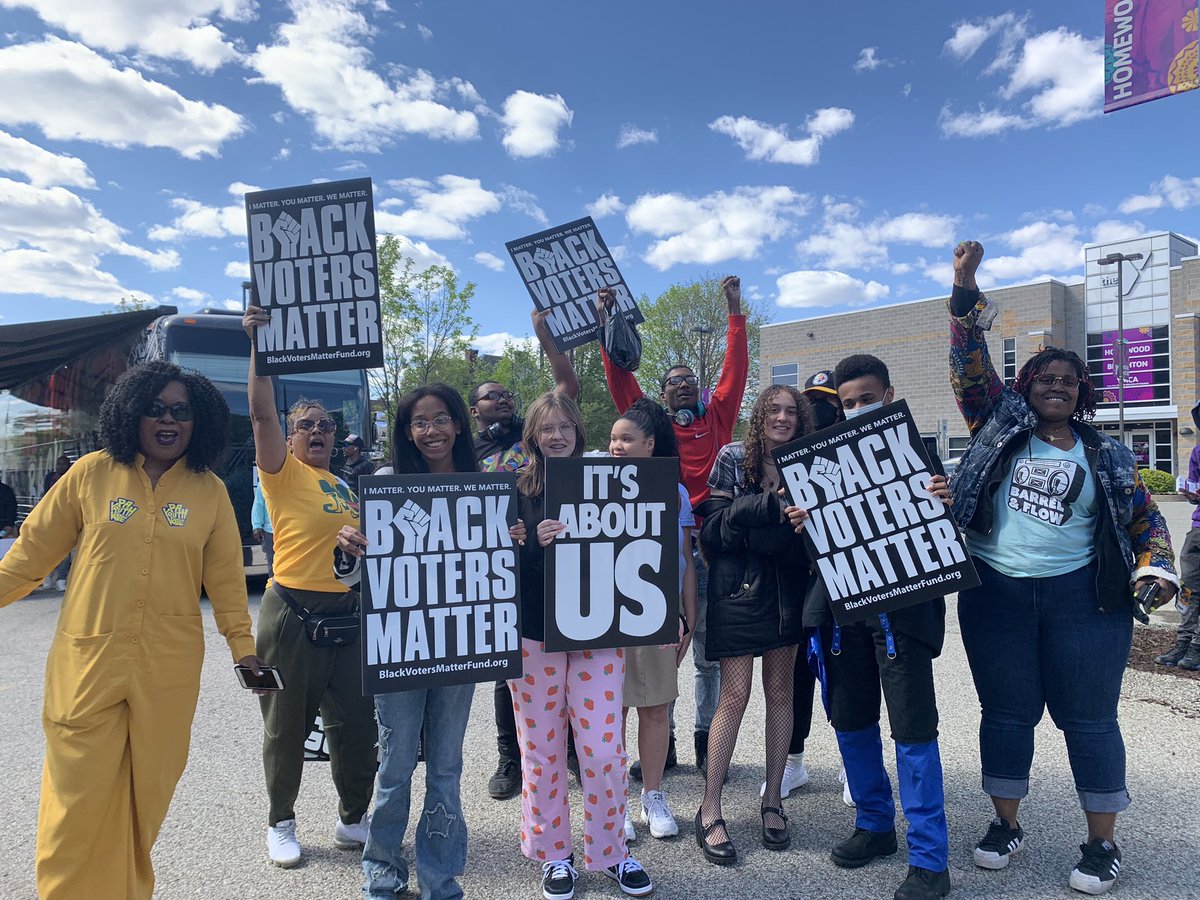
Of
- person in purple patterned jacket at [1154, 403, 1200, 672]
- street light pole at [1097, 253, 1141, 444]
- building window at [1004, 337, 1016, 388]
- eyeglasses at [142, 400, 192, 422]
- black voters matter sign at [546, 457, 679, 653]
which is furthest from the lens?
building window at [1004, 337, 1016, 388]

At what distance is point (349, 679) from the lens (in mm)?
3350

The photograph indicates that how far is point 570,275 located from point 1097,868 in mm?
4176

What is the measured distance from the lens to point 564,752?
3.06 metres

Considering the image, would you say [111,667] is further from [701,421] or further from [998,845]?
[998,845]

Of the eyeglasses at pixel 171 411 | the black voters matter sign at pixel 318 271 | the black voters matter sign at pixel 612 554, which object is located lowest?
the black voters matter sign at pixel 612 554

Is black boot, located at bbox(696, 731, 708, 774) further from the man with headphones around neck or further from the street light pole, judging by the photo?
the street light pole

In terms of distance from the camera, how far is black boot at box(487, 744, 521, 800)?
3.98 metres

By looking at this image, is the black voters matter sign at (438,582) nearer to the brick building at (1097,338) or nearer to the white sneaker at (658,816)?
the white sneaker at (658,816)

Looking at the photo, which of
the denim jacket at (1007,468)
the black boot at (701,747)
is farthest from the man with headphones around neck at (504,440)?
the denim jacket at (1007,468)

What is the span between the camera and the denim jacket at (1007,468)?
307cm

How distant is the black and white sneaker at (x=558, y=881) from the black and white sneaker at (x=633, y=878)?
16 centimetres

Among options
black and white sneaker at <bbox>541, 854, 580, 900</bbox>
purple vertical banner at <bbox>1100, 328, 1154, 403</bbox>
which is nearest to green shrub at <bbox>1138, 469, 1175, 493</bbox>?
purple vertical banner at <bbox>1100, 328, 1154, 403</bbox>

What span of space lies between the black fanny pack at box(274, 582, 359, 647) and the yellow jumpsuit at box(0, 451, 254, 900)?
558 mm

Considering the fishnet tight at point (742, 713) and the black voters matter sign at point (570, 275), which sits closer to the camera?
the fishnet tight at point (742, 713)
